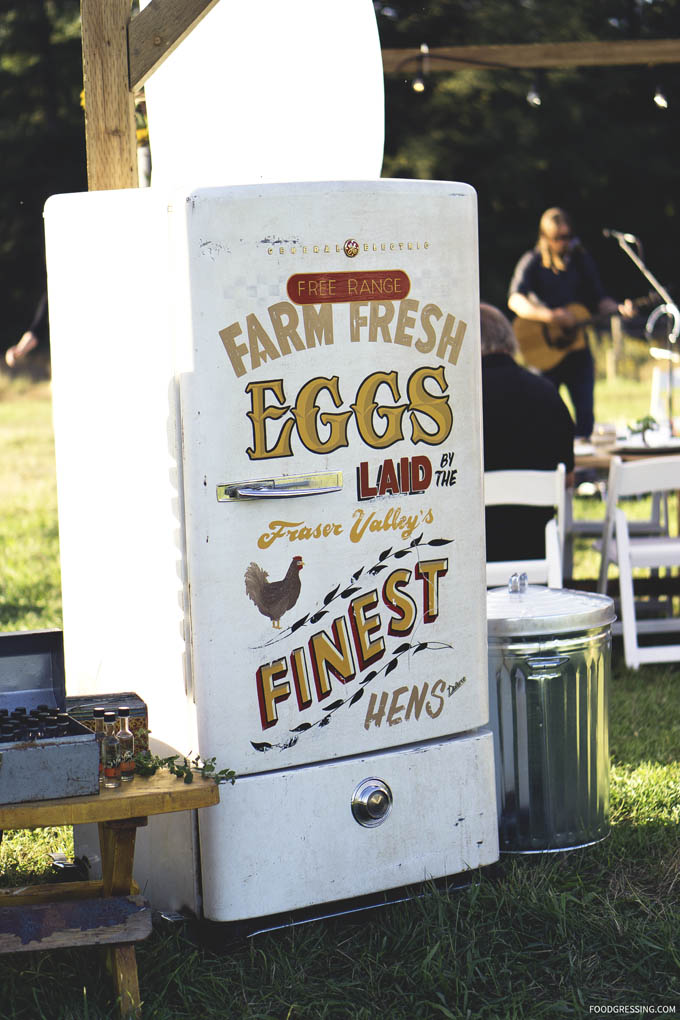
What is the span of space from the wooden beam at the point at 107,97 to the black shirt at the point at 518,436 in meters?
2.09

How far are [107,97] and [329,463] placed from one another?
4.09 ft

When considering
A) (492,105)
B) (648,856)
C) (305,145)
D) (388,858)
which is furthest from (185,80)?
(492,105)

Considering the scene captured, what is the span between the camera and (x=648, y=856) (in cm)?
396

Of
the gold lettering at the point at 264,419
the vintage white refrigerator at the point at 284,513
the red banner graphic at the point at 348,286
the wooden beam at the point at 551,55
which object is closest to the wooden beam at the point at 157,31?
the vintage white refrigerator at the point at 284,513

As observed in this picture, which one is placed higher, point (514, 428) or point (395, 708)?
point (514, 428)

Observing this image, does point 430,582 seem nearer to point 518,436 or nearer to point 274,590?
point 274,590

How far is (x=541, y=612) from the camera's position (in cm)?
396

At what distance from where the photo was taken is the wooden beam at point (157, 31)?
346 cm

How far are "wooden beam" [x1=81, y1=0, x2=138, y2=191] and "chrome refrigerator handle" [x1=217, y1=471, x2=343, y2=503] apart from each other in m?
1.06

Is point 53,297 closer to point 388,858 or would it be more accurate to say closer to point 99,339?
point 99,339

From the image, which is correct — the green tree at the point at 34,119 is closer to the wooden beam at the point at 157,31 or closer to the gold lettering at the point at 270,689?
the wooden beam at the point at 157,31

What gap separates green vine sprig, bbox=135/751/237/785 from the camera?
3197 millimetres

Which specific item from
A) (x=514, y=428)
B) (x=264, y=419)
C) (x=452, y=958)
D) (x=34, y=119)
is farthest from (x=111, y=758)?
(x=34, y=119)

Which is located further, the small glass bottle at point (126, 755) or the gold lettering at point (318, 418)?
the gold lettering at point (318, 418)
